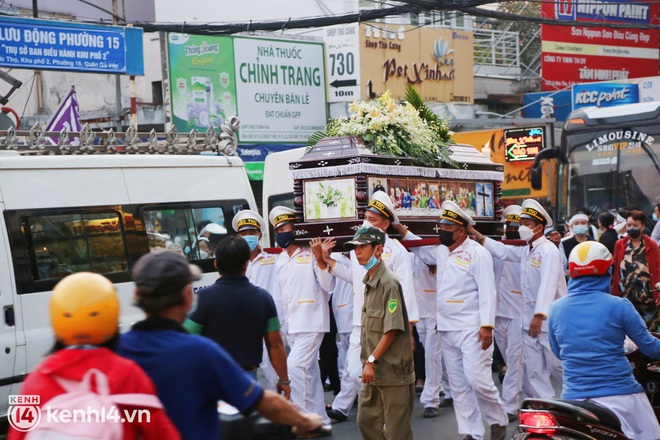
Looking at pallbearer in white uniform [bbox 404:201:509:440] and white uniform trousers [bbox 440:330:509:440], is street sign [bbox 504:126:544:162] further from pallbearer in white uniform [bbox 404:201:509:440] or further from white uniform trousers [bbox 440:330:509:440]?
white uniform trousers [bbox 440:330:509:440]

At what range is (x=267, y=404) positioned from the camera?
3.79 meters

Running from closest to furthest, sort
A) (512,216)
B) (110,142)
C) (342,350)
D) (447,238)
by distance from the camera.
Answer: (447,238) < (110,142) < (342,350) < (512,216)

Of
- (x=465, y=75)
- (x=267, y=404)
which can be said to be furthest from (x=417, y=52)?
(x=267, y=404)

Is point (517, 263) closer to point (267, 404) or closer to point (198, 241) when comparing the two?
point (198, 241)

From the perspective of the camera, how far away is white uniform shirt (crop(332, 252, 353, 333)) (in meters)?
10.1

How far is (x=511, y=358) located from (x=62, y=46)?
998 centimetres

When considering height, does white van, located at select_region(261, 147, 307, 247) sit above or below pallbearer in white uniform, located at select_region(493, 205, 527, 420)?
above

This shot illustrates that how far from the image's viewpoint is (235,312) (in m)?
6.07

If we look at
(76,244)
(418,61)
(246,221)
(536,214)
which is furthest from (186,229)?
(418,61)

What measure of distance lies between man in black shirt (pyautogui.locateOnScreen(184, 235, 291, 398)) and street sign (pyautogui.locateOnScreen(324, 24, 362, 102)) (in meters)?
19.3

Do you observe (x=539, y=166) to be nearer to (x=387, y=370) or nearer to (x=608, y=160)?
(x=608, y=160)

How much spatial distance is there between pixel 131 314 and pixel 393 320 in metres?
3.31

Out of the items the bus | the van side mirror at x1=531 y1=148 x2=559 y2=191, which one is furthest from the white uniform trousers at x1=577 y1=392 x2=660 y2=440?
the van side mirror at x1=531 y1=148 x2=559 y2=191

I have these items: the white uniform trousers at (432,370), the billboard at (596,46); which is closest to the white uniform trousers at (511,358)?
the white uniform trousers at (432,370)
